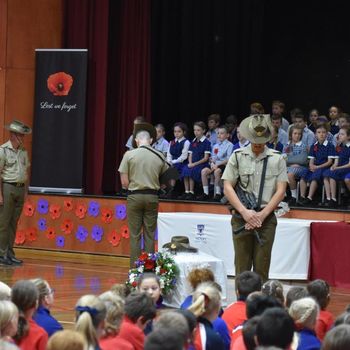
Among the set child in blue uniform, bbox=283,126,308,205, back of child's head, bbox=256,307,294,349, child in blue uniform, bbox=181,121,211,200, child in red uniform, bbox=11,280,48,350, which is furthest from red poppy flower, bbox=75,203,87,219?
back of child's head, bbox=256,307,294,349

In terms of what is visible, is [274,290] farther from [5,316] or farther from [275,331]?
[5,316]

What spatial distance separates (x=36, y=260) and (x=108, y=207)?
1.23m

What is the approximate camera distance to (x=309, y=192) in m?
14.9

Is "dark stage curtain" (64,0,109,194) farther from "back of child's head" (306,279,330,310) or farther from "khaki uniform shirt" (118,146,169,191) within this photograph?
"back of child's head" (306,279,330,310)

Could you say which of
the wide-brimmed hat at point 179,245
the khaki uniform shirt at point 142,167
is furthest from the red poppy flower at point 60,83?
the wide-brimmed hat at point 179,245

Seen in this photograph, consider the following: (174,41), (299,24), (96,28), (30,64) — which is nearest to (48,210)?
(30,64)

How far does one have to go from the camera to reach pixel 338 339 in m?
3.85

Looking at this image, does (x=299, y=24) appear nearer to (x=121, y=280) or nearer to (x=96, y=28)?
(x=96, y=28)

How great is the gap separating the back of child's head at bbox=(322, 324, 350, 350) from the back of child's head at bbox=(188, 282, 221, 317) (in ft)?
4.53

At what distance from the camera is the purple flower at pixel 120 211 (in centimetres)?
1356

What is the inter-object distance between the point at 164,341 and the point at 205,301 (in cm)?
173

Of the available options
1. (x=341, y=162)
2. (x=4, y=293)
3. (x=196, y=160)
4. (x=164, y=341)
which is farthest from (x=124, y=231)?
(x=164, y=341)

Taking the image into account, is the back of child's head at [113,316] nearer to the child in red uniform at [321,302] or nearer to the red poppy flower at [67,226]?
the child in red uniform at [321,302]

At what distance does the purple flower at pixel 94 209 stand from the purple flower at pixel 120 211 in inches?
A: 13.8
